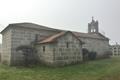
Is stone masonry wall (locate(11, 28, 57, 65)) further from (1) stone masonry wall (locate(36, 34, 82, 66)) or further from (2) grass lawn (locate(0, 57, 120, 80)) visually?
(2) grass lawn (locate(0, 57, 120, 80))

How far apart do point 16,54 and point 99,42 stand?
640 inches

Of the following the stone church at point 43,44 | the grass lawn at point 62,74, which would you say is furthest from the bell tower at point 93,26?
the grass lawn at point 62,74

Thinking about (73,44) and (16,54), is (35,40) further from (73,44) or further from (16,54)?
(73,44)

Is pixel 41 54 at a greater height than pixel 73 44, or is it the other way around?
pixel 73 44

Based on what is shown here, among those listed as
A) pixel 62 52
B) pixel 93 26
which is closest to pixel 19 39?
pixel 62 52

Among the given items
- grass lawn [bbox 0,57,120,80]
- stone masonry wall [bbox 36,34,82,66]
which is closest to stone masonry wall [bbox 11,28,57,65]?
stone masonry wall [bbox 36,34,82,66]

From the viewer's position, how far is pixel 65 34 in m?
15.6

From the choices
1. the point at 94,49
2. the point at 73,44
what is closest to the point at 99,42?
the point at 94,49

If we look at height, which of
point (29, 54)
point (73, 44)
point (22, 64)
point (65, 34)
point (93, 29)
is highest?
point (93, 29)

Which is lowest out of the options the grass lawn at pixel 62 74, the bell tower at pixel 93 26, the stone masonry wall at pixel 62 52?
the grass lawn at pixel 62 74

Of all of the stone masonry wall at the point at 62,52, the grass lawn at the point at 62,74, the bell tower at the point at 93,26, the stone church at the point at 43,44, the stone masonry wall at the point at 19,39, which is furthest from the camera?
the bell tower at the point at 93,26

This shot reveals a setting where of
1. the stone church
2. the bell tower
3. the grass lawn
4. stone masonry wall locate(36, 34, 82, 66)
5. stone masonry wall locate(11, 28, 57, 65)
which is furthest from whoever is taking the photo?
the bell tower

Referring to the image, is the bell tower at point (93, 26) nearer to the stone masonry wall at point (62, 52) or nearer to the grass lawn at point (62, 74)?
the stone masonry wall at point (62, 52)

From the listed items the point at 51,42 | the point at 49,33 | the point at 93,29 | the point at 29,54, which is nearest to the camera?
the point at 51,42
